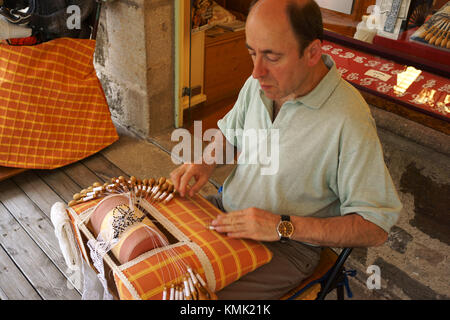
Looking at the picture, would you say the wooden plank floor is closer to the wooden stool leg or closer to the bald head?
the wooden stool leg

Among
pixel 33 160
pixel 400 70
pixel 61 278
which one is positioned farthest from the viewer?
pixel 33 160

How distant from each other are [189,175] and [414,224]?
4.88 feet

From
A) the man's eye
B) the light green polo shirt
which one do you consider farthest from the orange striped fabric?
the man's eye

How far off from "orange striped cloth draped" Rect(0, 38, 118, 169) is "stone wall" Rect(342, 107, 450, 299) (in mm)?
1928

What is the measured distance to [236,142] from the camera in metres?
1.58

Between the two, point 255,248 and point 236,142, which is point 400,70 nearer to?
point 236,142

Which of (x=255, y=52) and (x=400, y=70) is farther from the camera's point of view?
(x=400, y=70)

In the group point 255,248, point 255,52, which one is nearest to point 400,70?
point 255,52

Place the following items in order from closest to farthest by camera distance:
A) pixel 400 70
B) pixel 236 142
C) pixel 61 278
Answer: pixel 236 142
pixel 61 278
pixel 400 70

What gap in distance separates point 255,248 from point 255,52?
1.89 feet

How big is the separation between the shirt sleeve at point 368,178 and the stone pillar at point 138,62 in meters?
1.94

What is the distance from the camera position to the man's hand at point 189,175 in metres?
1.41

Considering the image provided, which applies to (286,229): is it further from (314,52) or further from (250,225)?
(314,52)

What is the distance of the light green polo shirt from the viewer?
1130 millimetres
